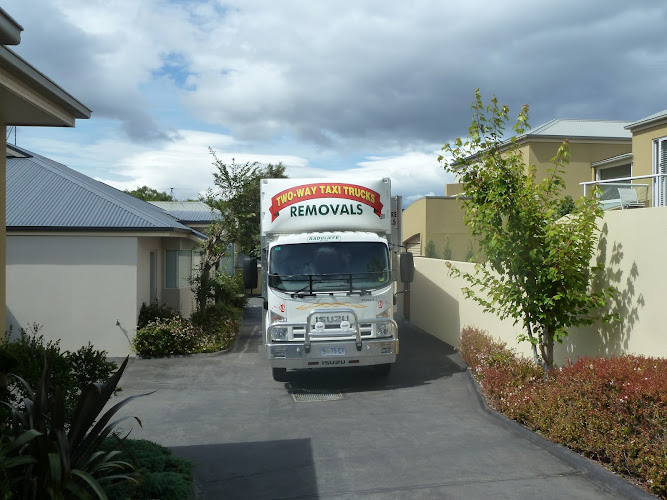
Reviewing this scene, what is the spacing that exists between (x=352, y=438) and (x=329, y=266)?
401 cm

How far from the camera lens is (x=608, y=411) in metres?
6.71

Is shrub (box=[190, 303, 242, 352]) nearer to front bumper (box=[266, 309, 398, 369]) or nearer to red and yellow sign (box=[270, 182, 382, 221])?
front bumper (box=[266, 309, 398, 369])

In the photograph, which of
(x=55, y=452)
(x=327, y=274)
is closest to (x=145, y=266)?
(x=327, y=274)

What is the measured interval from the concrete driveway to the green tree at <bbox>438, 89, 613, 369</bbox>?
1.78 metres

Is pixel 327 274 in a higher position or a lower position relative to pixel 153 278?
higher

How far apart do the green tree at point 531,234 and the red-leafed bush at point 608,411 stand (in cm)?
102

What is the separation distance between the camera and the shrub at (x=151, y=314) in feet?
52.2

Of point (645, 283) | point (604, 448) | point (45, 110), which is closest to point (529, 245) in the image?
point (645, 283)

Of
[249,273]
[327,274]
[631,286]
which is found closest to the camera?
[631,286]

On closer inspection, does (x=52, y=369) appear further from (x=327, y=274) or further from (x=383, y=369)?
(x=383, y=369)

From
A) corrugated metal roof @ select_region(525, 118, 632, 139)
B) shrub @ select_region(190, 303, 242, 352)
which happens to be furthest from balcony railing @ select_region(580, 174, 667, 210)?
corrugated metal roof @ select_region(525, 118, 632, 139)

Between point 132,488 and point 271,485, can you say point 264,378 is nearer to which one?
point 271,485

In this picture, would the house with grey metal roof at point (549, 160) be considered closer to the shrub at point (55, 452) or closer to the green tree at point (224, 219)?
the green tree at point (224, 219)

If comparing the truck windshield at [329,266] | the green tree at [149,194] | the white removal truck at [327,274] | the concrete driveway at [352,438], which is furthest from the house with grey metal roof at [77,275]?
the green tree at [149,194]
